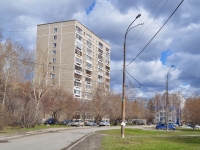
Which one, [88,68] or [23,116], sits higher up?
[88,68]

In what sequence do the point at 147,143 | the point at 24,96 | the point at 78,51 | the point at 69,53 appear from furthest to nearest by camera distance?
1. the point at 78,51
2. the point at 69,53
3. the point at 24,96
4. the point at 147,143

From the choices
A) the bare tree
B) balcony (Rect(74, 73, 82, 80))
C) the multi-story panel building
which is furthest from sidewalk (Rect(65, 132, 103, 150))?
balcony (Rect(74, 73, 82, 80))

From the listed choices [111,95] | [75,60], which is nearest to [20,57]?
[111,95]

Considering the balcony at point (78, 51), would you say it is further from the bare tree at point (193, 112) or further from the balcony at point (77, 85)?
the bare tree at point (193, 112)

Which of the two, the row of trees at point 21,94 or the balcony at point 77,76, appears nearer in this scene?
the row of trees at point 21,94

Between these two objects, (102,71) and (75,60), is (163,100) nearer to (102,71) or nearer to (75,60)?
(102,71)

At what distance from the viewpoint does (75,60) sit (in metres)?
91.3

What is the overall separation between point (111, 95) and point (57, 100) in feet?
63.1

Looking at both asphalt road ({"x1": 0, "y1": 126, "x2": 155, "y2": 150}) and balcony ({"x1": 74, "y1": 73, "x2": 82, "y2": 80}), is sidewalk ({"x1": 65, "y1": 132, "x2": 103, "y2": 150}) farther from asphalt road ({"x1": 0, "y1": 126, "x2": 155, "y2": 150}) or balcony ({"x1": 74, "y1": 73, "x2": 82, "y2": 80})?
balcony ({"x1": 74, "y1": 73, "x2": 82, "y2": 80})

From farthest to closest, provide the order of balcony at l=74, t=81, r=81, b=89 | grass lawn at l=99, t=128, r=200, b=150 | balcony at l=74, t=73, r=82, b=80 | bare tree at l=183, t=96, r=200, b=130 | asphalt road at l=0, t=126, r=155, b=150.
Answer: balcony at l=74, t=73, r=82, b=80
balcony at l=74, t=81, r=81, b=89
bare tree at l=183, t=96, r=200, b=130
grass lawn at l=99, t=128, r=200, b=150
asphalt road at l=0, t=126, r=155, b=150

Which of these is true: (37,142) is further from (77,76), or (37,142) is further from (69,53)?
(77,76)

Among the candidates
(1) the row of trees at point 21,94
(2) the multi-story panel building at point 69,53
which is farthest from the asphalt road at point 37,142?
(2) the multi-story panel building at point 69,53

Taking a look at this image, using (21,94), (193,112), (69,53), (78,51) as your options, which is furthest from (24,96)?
(78,51)

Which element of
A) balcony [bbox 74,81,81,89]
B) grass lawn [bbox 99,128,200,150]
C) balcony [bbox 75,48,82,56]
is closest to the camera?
grass lawn [bbox 99,128,200,150]
